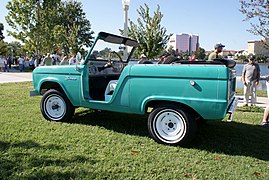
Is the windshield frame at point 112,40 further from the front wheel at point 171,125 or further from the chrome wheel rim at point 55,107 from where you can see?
the front wheel at point 171,125

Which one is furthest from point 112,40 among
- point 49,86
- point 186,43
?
point 186,43

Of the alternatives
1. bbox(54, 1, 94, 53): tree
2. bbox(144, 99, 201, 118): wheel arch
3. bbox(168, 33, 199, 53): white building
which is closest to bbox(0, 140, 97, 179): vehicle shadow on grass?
bbox(144, 99, 201, 118): wheel arch

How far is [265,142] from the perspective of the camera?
4.39 metres

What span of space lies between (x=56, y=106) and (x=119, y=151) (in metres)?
2.19

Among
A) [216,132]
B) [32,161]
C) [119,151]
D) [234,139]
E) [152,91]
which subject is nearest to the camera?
[32,161]

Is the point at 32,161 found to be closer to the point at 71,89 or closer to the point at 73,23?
the point at 71,89

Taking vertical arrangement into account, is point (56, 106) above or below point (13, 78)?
below

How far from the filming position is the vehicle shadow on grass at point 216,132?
399cm

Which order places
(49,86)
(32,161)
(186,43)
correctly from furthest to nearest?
(186,43), (49,86), (32,161)

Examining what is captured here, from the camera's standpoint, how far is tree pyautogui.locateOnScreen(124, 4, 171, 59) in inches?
607

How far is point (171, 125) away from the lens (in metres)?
4.10

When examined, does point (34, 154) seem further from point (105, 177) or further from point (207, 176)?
point (207, 176)

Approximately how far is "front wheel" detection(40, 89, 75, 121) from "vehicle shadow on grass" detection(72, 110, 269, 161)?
0.33 meters

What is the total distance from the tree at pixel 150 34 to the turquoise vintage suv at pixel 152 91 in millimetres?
10216
